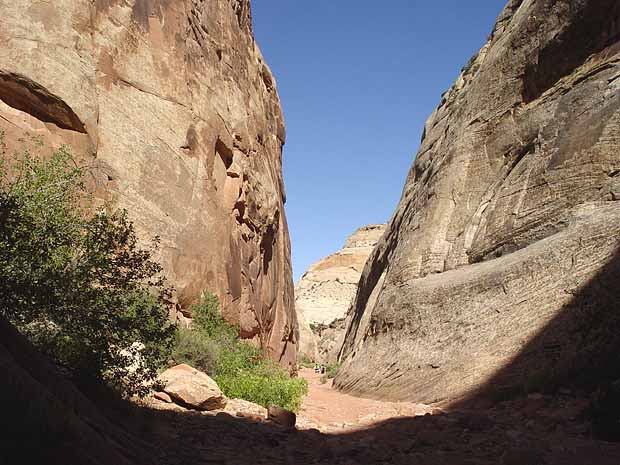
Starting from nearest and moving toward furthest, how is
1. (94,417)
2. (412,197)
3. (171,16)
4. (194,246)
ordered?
(94,417) → (194,246) → (171,16) → (412,197)

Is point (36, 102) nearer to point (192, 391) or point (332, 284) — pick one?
point (192, 391)

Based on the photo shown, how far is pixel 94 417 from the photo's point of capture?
4344mm

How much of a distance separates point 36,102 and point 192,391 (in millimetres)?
7711

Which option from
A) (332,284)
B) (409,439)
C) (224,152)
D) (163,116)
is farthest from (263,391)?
(332,284)

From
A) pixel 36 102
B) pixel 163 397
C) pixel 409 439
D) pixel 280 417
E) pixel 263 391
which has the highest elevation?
pixel 36 102

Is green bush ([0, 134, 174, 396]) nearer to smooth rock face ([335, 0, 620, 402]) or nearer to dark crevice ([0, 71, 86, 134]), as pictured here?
dark crevice ([0, 71, 86, 134])

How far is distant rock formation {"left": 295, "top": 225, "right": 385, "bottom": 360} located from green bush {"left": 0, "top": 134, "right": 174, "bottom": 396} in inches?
1433

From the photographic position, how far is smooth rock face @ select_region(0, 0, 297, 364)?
11.5 meters

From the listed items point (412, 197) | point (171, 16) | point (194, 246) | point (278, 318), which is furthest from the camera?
point (278, 318)

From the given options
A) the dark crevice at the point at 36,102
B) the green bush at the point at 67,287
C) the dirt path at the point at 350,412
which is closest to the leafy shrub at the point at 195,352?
the dirt path at the point at 350,412

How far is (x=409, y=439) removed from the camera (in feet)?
21.8

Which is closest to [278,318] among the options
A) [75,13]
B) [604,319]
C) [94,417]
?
[75,13]

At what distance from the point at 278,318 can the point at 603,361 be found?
1789cm

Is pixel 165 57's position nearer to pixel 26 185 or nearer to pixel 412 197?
pixel 26 185
